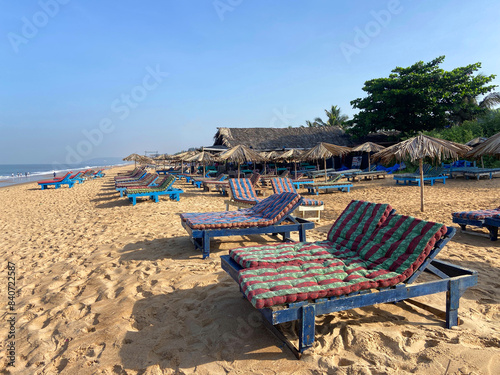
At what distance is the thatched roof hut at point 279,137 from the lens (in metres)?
25.8

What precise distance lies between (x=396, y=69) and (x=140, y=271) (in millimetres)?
26101

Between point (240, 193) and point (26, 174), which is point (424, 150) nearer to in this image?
point (240, 193)

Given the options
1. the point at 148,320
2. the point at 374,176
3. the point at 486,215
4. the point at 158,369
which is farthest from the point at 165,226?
the point at 374,176

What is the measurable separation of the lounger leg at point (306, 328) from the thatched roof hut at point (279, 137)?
23.0 meters

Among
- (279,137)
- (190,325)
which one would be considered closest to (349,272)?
(190,325)

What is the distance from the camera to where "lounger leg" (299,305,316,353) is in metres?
2.10

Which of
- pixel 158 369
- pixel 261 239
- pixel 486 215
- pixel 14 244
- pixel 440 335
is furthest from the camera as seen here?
pixel 14 244

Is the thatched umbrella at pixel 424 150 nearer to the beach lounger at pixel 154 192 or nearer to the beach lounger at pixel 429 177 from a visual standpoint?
the beach lounger at pixel 429 177

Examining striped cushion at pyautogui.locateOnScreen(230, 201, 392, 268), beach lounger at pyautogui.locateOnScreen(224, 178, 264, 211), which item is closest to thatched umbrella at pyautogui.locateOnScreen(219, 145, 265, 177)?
beach lounger at pyautogui.locateOnScreen(224, 178, 264, 211)

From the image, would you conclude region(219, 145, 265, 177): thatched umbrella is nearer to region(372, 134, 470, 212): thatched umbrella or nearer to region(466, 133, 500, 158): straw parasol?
region(372, 134, 470, 212): thatched umbrella

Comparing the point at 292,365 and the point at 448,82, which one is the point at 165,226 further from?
the point at 448,82

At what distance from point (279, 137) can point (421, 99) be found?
1108 cm

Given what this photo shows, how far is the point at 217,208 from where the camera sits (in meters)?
8.84

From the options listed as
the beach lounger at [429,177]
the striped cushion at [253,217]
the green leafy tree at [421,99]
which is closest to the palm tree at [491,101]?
the green leafy tree at [421,99]
